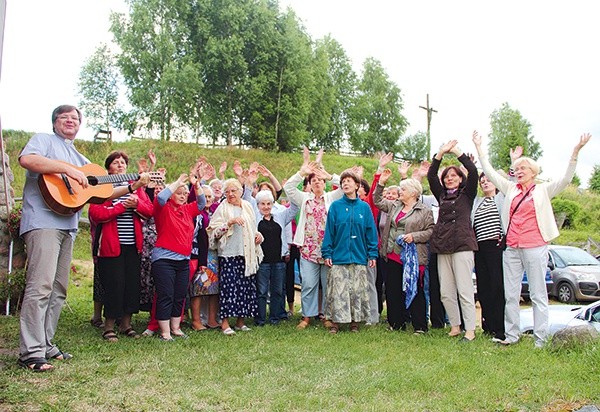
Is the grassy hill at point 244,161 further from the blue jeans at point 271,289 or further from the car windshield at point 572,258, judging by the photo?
the blue jeans at point 271,289

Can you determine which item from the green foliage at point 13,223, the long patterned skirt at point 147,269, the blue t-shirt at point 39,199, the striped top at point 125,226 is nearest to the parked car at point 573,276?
the long patterned skirt at point 147,269

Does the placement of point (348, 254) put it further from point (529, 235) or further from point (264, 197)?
point (529, 235)

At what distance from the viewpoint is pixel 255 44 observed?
31344mm

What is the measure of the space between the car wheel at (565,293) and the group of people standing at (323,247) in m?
8.03

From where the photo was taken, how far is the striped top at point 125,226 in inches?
241

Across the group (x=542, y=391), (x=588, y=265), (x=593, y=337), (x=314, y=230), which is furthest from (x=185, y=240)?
(x=588, y=265)

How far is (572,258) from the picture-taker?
1477 cm

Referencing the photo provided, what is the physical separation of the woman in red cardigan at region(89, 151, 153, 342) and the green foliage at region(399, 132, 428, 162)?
4289 centimetres

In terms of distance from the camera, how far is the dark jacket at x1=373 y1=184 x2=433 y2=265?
699cm

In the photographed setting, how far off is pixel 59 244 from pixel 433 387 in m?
3.52

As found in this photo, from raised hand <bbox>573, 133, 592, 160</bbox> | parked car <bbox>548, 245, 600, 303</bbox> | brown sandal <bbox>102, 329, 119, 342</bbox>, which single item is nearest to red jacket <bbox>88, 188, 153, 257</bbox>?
brown sandal <bbox>102, 329, 119, 342</bbox>

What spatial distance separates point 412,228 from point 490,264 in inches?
41.6

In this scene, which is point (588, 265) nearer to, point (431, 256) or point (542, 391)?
point (431, 256)

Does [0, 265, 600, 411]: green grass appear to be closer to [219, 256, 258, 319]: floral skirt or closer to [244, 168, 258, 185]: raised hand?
[219, 256, 258, 319]: floral skirt
